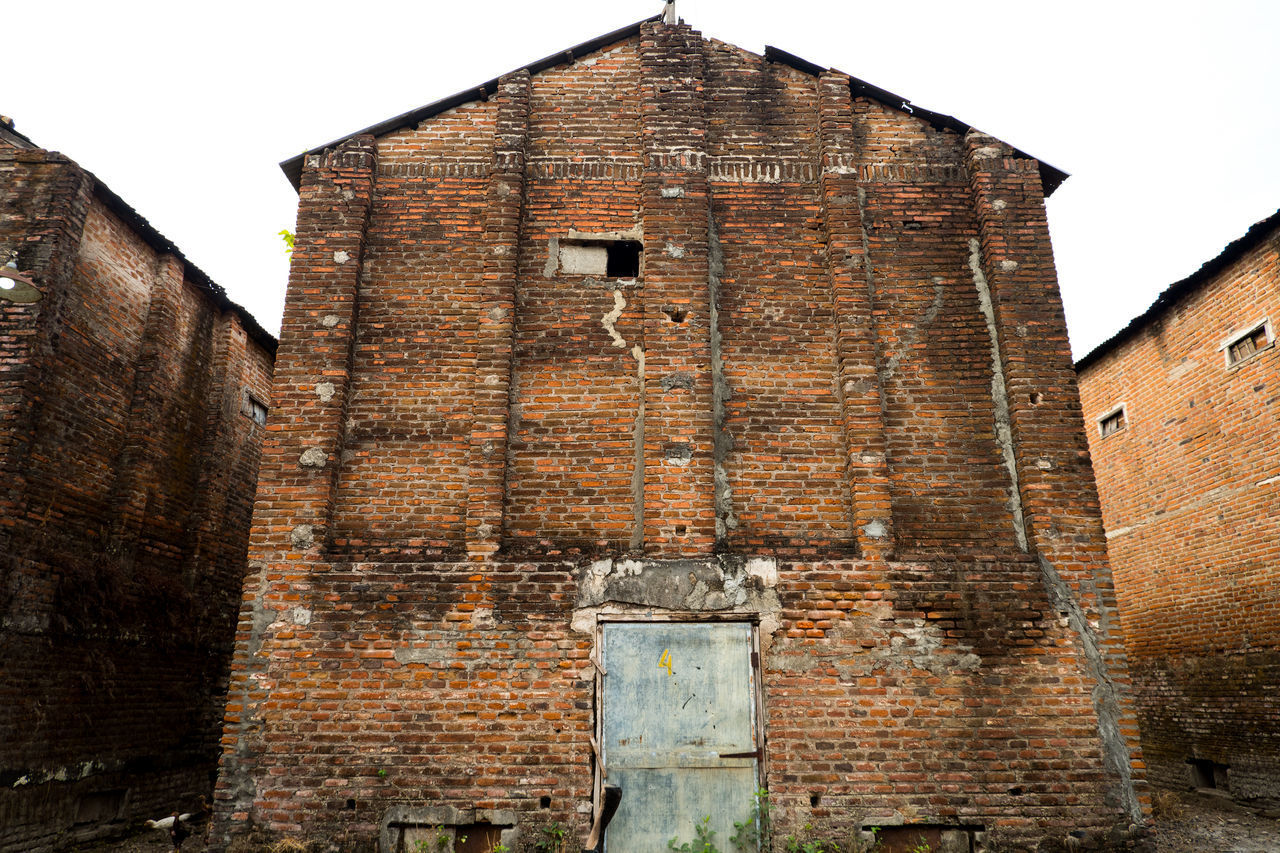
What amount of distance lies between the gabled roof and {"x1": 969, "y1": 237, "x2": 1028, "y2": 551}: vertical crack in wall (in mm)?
1281

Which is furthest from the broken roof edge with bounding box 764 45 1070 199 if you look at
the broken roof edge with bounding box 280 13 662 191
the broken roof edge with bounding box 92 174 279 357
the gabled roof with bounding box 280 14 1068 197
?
the broken roof edge with bounding box 92 174 279 357

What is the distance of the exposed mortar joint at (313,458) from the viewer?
6.77 meters

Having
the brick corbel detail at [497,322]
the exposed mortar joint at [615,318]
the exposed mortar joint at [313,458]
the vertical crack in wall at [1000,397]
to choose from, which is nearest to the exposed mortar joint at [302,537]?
the exposed mortar joint at [313,458]

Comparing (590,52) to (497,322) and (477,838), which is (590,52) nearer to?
(497,322)

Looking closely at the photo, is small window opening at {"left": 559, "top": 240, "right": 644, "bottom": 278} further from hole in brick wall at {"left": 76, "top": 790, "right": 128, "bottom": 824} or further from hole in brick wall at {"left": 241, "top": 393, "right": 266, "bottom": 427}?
hole in brick wall at {"left": 76, "top": 790, "right": 128, "bottom": 824}

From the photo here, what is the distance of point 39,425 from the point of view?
7293 millimetres

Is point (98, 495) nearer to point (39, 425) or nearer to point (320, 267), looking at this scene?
point (39, 425)

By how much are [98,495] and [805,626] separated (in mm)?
7510

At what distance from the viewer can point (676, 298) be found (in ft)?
24.1

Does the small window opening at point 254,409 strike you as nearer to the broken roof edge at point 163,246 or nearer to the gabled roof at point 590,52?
the broken roof edge at point 163,246

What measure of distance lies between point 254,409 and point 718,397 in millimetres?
7909

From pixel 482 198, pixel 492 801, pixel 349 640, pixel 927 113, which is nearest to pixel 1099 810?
pixel 492 801

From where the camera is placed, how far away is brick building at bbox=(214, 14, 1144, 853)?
20.0 ft

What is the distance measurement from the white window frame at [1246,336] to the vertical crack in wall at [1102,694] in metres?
5.78
